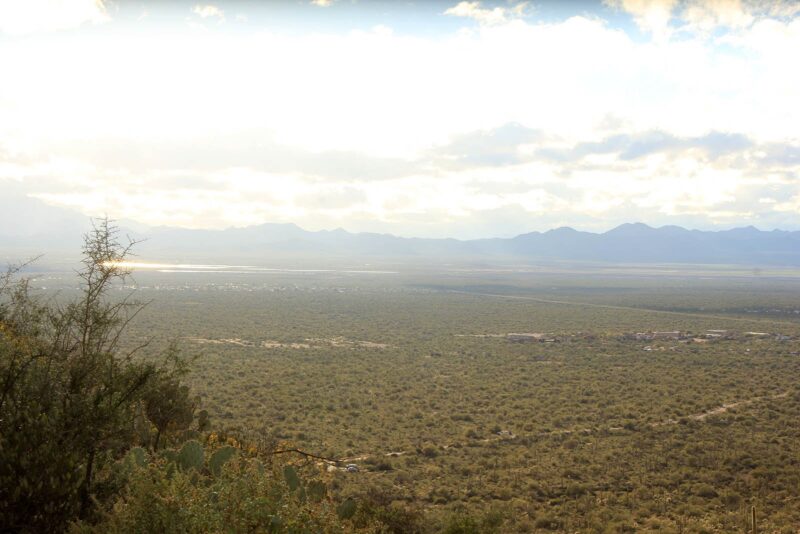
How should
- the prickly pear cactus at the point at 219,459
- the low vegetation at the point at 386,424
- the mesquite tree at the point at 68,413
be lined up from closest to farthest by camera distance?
1. the mesquite tree at the point at 68,413
2. the low vegetation at the point at 386,424
3. the prickly pear cactus at the point at 219,459

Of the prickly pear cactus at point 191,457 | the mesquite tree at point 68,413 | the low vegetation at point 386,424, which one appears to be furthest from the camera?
the prickly pear cactus at point 191,457

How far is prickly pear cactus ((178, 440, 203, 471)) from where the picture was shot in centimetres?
909

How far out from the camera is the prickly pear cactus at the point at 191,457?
29.8 ft

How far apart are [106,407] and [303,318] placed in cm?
5865

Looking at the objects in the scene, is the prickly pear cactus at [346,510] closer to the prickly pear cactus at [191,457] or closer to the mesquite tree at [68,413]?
the prickly pear cactus at [191,457]

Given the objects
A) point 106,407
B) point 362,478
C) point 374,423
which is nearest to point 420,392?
point 374,423

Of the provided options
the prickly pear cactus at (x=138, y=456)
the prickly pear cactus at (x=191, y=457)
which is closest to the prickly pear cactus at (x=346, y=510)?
the prickly pear cactus at (x=191, y=457)

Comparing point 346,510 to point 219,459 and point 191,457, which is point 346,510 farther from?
point 191,457

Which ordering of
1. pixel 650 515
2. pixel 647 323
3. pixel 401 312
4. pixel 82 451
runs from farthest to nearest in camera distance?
pixel 401 312 < pixel 647 323 < pixel 650 515 < pixel 82 451

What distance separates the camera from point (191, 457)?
9172mm

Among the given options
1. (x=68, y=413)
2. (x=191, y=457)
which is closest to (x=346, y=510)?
(x=191, y=457)

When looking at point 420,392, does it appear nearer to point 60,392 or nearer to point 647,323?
point 60,392

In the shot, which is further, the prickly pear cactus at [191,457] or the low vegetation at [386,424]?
the prickly pear cactus at [191,457]

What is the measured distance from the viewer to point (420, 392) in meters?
30.7
